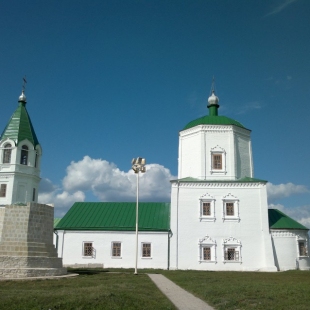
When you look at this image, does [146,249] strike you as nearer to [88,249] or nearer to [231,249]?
[88,249]

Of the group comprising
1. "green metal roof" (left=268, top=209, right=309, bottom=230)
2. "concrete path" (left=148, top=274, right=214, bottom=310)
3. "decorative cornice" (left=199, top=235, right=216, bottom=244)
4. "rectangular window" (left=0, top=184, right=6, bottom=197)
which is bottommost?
"concrete path" (left=148, top=274, right=214, bottom=310)

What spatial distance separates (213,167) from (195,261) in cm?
704

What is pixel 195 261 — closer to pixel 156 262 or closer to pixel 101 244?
pixel 156 262

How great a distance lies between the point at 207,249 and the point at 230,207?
3478mm

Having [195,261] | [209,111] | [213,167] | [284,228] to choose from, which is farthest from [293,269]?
[209,111]

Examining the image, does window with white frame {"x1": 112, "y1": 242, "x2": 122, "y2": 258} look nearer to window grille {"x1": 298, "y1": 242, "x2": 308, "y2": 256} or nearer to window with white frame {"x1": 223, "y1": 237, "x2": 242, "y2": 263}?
window with white frame {"x1": 223, "y1": 237, "x2": 242, "y2": 263}

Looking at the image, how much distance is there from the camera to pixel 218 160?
27.3 meters

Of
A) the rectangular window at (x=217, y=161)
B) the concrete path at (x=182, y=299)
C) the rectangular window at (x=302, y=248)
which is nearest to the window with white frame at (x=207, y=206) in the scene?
the rectangular window at (x=217, y=161)

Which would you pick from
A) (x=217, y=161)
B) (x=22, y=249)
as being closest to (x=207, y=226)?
(x=217, y=161)

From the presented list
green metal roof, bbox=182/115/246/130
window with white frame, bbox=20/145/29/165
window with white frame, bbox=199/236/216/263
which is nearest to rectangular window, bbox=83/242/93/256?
window with white frame, bbox=20/145/29/165

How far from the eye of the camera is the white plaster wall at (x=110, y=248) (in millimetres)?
26094

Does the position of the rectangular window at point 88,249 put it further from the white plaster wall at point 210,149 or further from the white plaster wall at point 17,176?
the white plaster wall at point 210,149

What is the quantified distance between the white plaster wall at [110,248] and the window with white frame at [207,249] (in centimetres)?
256

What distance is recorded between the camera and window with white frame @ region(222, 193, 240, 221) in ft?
85.2
